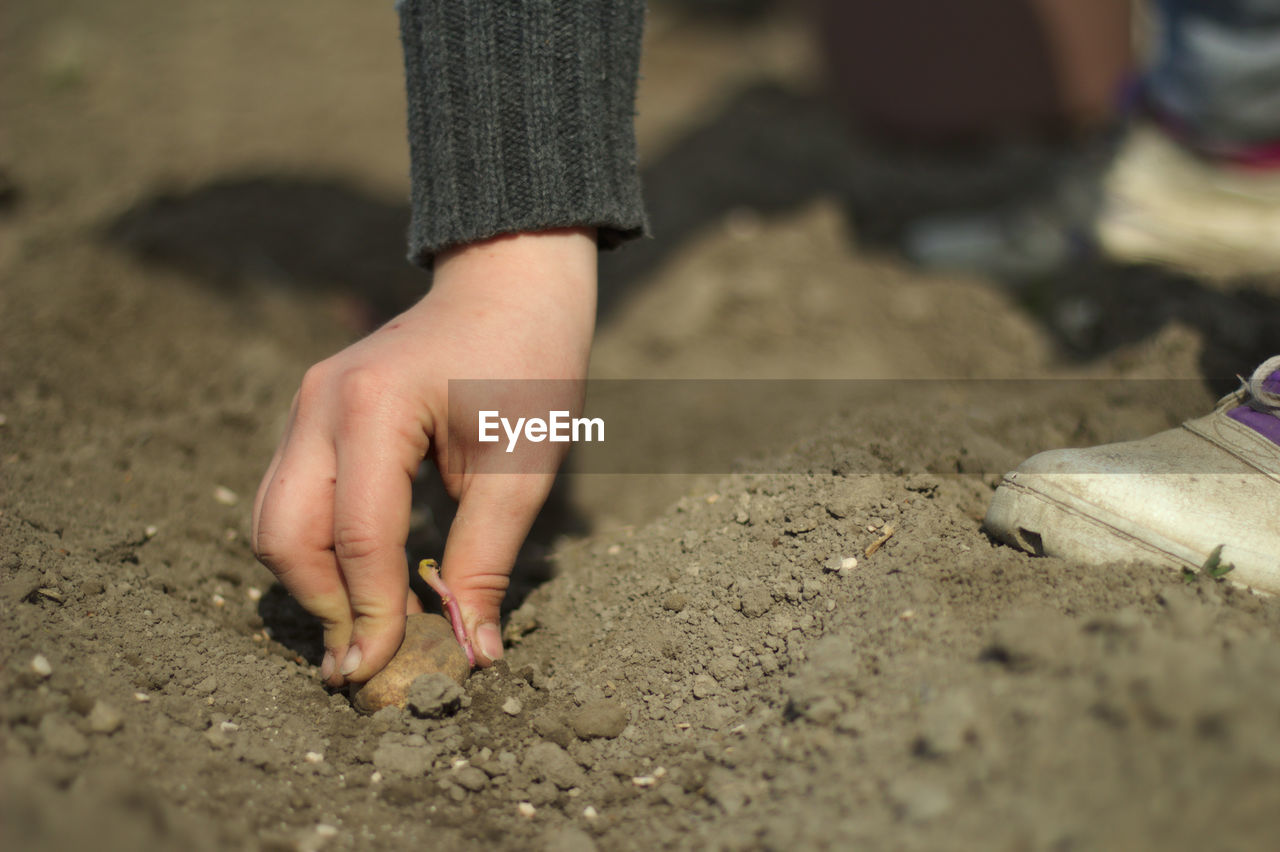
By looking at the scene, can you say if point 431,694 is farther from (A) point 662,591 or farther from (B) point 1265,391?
(B) point 1265,391

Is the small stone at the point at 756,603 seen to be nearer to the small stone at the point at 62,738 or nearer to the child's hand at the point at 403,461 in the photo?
the child's hand at the point at 403,461

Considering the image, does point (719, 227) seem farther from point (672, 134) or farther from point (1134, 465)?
point (1134, 465)

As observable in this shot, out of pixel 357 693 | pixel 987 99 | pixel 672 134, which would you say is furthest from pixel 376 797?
pixel 987 99

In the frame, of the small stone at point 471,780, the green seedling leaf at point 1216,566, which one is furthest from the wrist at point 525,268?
the green seedling leaf at point 1216,566

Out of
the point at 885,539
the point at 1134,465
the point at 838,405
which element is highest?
the point at 1134,465

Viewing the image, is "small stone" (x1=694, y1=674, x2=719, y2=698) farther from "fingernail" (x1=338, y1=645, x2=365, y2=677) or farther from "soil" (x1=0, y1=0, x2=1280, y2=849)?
"fingernail" (x1=338, y1=645, x2=365, y2=677)

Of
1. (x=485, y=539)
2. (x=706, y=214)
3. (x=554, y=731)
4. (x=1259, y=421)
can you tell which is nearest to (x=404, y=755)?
(x=554, y=731)

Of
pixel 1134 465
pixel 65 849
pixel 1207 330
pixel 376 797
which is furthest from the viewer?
pixel 1207 330
